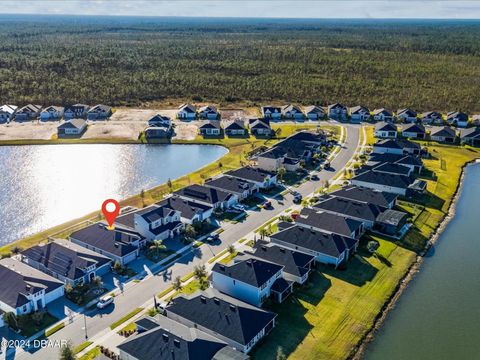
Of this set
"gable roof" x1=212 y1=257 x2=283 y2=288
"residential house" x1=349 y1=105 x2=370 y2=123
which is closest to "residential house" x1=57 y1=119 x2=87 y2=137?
"residential house" x1=349 y1=105 x2=370 y2=123

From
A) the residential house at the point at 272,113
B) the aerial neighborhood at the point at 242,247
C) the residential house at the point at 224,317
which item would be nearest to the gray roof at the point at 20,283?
the aerial neighborhood at the point at 242,247

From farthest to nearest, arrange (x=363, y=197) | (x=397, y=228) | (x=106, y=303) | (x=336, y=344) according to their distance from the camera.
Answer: (x=363, y=197)
(x=397, y=228)
(x=106, y=303)
(x=336, y=344)

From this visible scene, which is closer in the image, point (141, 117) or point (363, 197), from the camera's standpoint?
point (363, 197)

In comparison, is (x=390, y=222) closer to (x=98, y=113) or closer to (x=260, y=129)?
(x=260, y=129)

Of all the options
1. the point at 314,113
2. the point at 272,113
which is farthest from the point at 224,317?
Answer: the point at 314,113

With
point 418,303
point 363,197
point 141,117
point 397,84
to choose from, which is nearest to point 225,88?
point 141,117

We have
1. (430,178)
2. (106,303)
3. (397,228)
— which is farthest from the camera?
(430,178)

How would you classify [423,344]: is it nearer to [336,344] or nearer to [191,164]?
[336,344]
